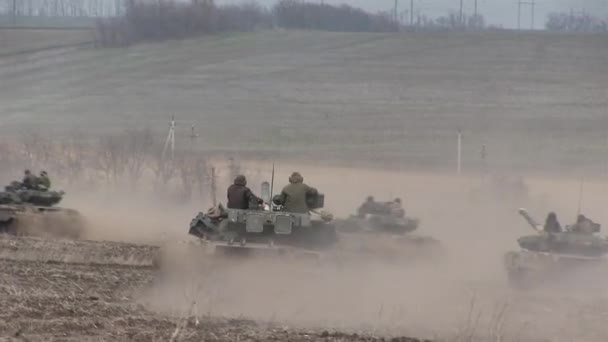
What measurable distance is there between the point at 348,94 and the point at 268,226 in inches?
1316

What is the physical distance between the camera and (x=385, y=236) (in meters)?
23.5

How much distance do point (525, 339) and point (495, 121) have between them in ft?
120

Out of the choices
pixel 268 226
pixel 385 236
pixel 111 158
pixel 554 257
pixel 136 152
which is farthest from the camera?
pixel 136 152

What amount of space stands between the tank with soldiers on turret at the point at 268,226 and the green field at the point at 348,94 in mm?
26541

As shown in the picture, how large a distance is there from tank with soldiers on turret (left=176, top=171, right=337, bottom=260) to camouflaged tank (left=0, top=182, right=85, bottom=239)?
586 centimetres

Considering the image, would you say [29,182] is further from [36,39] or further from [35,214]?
[36,39]

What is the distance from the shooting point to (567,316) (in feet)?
57.6

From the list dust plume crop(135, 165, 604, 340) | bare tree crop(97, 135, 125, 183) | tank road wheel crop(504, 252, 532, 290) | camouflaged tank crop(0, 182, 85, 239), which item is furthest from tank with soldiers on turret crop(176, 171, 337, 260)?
bare tree crop(97, 135, 125, 183)

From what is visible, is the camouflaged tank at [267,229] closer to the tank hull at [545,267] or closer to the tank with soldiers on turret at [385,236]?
the tank with soldiers on turret at [385,236]

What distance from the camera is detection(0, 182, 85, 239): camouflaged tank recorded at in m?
25.6

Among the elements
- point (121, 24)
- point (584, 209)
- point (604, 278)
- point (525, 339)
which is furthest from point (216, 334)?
point (121, 24)

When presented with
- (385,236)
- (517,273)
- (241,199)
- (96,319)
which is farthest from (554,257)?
(96,319)

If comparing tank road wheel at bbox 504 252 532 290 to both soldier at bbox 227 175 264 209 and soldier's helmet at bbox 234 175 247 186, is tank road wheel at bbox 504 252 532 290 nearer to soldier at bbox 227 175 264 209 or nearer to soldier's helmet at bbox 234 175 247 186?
soldier at bbox 227 175 264 209

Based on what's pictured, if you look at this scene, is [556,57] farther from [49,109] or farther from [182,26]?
[49,109]
